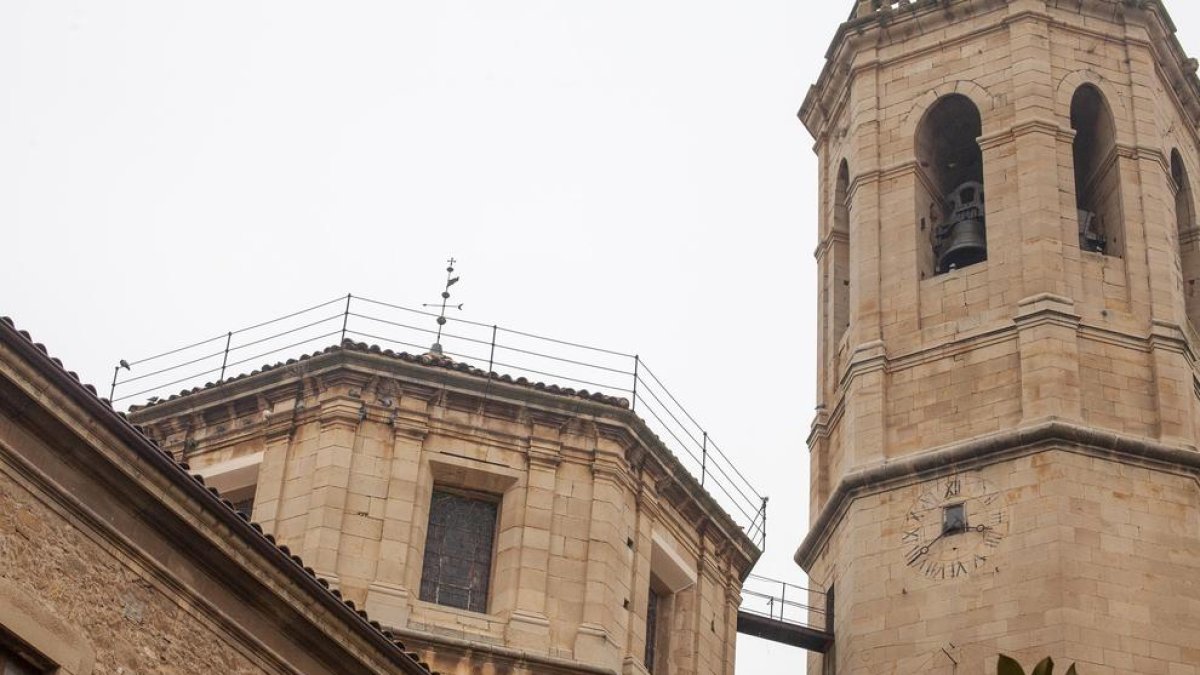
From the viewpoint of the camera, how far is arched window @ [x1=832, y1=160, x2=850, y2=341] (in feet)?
124

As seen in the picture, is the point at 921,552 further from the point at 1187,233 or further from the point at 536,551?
the point at 1187,233

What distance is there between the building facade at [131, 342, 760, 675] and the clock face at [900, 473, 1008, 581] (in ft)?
13.6

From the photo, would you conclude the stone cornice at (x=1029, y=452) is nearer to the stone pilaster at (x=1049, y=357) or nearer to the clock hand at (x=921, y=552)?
the stone pilaster at (x=1049, y=357)

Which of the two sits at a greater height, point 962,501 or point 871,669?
point 962,501

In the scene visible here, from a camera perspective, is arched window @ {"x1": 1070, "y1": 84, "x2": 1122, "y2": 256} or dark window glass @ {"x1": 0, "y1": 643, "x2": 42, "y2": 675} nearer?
dark window glass @ {"x1": 0, "y1": 643, "x2": 42, "y2": 675}

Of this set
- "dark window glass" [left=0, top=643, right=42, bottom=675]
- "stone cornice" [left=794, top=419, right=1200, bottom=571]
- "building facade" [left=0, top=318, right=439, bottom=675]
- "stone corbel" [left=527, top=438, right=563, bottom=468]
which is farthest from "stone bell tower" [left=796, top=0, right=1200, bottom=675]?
"dark window glass" [left=0, top=643, right=42, bottom=675]

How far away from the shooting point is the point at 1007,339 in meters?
34.0

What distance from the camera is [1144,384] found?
3372 centimetres

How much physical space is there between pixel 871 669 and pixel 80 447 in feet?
58.5

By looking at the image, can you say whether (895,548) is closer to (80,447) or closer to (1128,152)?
(1128,152)

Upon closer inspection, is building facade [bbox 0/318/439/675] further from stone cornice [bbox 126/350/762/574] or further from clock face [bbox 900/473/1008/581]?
clock face [bbox 900/473/1008/581]

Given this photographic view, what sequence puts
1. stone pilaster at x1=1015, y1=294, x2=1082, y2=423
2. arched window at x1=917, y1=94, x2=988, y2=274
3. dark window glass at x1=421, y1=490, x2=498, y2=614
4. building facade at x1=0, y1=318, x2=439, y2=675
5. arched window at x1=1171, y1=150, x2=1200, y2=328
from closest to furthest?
building facade at x1=0, y1=318, x2=439, y2=675 < dark window glass at x1=421, y1=490, x2=498, y2=614 < stone pilaster at x1=1015, y1=294, x2=1082, y2=423 < arched window at x1=917, y1=94, x2=988, y2=274 < arched window at x1=1171, y1=150, x2=1200, y2=328

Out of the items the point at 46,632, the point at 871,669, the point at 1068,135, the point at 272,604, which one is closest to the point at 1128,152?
the point at 1068,135

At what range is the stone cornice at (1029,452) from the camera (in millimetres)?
32500
